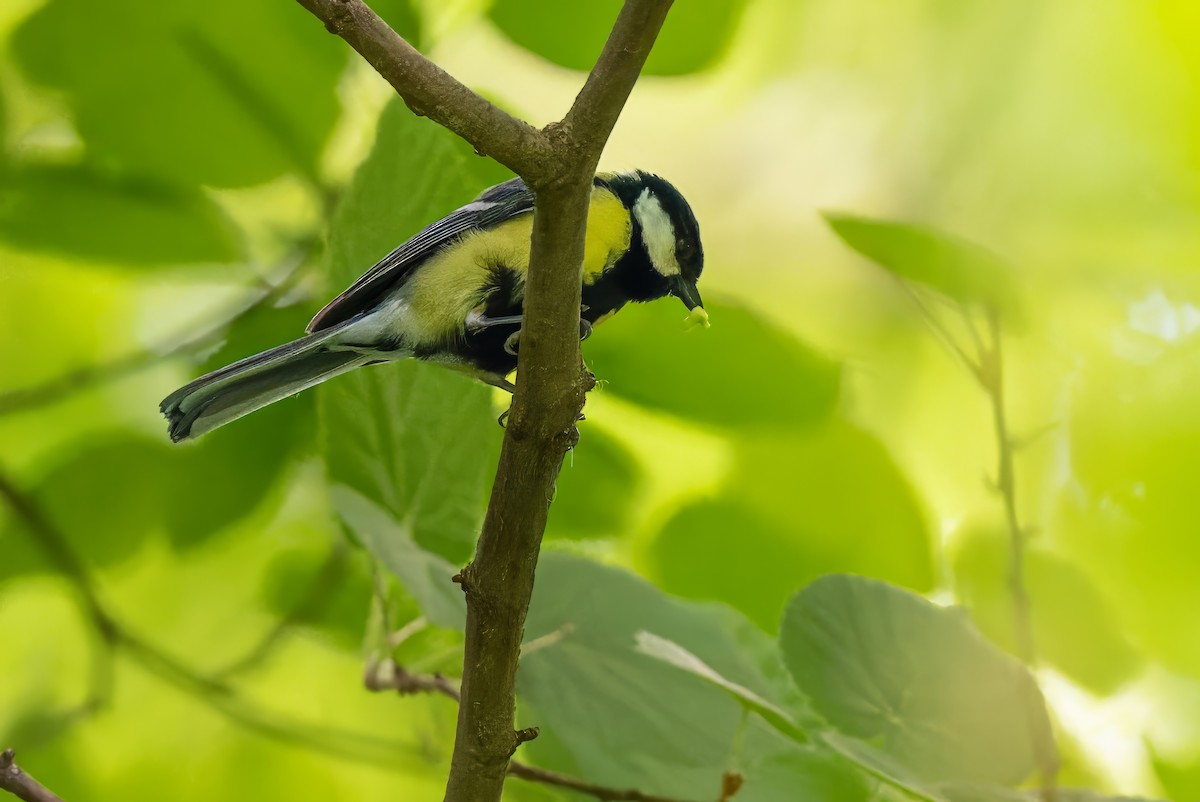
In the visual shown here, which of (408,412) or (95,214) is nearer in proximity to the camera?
(408,412)

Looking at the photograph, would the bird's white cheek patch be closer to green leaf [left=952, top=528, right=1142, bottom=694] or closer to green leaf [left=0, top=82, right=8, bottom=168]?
green leaf [left=952, top=528, right=1142, bottom=694]

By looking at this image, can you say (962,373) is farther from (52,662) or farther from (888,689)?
(52,662)

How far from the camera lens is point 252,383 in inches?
19.4

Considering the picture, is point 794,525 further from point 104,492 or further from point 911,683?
point 104,492

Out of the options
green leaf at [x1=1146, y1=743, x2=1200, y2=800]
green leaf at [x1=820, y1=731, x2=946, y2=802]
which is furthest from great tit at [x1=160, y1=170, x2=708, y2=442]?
green leaf at [x1=1146, y1=743, x2=1200, y2=800]

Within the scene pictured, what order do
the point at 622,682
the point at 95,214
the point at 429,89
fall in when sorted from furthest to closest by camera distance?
1. the point at 95,214
2. the point at 622,682
3. the point at 429,89

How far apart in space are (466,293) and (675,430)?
172mm

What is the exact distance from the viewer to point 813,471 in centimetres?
60

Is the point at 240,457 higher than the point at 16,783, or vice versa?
the point at 240,457

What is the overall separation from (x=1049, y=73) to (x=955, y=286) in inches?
9.0

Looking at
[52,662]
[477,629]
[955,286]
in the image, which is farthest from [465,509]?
[52,662]

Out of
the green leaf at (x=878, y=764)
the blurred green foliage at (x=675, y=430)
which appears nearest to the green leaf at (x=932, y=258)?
the blurred green foliage at (x=675, y=430)

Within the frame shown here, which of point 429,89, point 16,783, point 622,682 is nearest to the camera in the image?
point 429,89

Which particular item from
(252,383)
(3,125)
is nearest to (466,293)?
(252,383)
